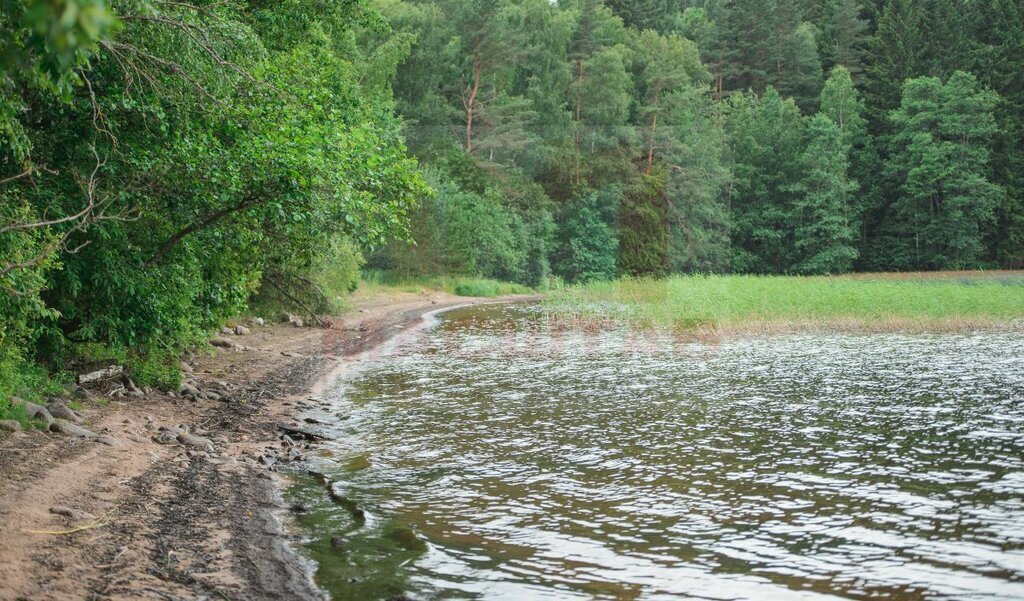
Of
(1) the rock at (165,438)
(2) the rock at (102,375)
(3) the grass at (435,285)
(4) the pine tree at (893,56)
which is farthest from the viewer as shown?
(4) the pine tree at (893,56)

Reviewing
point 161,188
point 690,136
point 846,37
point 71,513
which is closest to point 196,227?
point 161,188

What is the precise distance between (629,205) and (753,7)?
84.8ft

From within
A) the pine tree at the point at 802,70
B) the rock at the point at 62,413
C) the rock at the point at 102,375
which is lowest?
the rock at the point at 62,413

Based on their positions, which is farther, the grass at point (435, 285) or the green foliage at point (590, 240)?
the green foliage at point (590, 240)

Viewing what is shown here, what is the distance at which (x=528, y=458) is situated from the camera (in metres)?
11.5

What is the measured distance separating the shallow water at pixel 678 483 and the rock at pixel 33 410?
3.19 m

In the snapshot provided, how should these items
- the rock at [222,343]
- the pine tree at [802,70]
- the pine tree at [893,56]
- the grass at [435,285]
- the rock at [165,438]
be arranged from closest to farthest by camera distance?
1. the rock at [165,438]
2. the rock at [222,343]
3. the grass at [435,285]
4. the pine tree at [893,56]
5. the pine tree at [802,70]

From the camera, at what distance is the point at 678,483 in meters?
10.1

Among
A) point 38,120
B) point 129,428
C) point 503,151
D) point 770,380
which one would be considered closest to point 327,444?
point 129,428

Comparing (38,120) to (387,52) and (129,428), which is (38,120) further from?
(387,52)

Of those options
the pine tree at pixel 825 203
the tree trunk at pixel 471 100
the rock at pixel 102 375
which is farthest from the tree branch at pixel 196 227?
the pine tree at pixel 825 203

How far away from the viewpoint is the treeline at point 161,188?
10.0 meters

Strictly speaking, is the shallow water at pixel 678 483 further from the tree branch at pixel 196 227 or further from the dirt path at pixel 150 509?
the tree branch at pixel 196 227

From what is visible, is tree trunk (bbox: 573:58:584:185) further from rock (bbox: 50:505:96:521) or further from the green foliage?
rock (bbox: 50:505:96:521)
